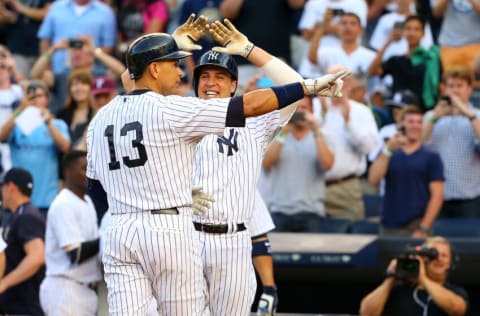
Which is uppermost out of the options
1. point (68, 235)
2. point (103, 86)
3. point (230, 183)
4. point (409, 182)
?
point (103, 86)

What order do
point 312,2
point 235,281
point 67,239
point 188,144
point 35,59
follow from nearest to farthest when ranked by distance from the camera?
point 188,144 < point 235,281 < point 67,239 < point 312,2 < point 35,59

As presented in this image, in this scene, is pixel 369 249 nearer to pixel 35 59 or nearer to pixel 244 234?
pixel 244 234

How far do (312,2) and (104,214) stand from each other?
4.18m

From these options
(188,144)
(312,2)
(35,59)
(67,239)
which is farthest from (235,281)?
(35,59)

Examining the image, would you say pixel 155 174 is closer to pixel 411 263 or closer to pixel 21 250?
pixel 411 263

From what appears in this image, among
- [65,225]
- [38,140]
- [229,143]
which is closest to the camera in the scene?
[229,143]

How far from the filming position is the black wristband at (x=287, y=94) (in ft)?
19.4

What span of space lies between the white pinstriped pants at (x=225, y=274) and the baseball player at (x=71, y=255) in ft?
6.29

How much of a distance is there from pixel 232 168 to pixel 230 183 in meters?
0.09

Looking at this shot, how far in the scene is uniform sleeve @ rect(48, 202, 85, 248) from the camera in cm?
868

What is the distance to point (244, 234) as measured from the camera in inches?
280

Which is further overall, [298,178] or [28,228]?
[298,178]

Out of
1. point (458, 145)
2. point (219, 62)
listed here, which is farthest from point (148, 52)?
point (458, 145)

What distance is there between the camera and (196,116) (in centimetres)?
592
